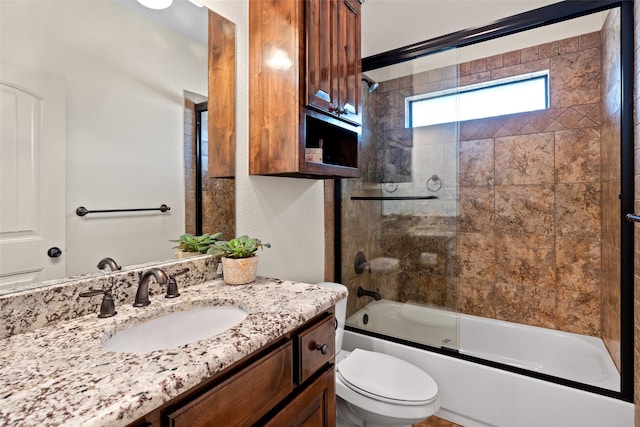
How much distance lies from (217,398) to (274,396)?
197 mm

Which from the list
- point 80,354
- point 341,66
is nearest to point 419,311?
point 341,66

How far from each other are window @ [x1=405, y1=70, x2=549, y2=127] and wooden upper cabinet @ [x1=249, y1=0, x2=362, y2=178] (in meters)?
1.00

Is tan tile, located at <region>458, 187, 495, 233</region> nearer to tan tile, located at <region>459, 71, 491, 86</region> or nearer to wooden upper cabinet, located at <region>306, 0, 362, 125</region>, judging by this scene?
tan tile, located at <region>459, 71, 491, 86</region>

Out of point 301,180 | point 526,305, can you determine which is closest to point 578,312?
point 526,305

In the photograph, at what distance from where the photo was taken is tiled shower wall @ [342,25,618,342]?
84.9 inches

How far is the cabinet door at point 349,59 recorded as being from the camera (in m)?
1.50

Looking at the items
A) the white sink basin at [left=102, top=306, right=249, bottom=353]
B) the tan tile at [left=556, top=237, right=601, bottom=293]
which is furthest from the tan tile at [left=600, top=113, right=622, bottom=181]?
the white sink basin at [left=102, top=306, right=249, bottom=353]

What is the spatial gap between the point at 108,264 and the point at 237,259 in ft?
1.32

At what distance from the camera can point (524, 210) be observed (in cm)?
238

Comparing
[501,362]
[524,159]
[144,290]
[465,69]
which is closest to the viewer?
[144,290]

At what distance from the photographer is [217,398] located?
0.65 m

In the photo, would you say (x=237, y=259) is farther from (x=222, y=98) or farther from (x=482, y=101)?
(x=482, y=101)

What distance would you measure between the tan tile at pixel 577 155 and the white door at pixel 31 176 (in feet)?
9.09

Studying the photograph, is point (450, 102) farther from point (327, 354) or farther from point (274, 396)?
point (274, 396)
